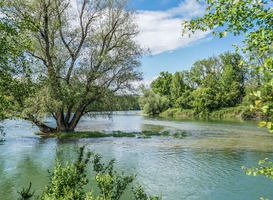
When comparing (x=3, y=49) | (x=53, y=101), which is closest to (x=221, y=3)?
(x=3, y=49)

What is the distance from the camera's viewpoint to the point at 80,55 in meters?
27.2

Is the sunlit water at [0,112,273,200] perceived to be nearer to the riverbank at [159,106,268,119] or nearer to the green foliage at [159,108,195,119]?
the riverbank at [159,106,268,119]

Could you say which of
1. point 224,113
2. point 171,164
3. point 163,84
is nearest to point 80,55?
point 171,164

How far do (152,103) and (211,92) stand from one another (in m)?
15.3

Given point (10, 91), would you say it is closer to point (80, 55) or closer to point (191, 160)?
point (191, 160)

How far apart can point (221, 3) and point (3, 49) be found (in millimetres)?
6313

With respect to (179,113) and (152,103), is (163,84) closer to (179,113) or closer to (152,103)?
(152,103)

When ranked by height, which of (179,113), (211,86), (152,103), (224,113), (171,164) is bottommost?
(171,164)

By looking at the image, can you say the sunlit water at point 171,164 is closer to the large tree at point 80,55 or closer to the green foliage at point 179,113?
the large tree at point 80,55

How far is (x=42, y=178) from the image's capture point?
469 inches

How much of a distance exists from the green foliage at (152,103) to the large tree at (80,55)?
43775mm

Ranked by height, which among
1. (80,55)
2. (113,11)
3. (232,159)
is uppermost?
(113,11)

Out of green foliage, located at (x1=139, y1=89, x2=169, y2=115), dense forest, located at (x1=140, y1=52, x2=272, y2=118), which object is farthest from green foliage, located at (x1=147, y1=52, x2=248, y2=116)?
green foliage, located at (x1=139, y1=89, x2=169, y2=115)

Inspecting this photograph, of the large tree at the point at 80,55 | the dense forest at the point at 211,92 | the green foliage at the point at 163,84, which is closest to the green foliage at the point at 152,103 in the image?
the dense forest at the point at 211,92
